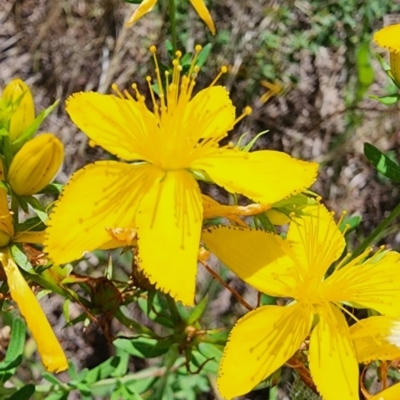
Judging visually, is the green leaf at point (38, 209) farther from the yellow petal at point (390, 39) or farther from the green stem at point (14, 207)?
the yellow petal at point (390, 39)

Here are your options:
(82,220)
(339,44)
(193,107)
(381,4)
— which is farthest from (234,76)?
(82,220)

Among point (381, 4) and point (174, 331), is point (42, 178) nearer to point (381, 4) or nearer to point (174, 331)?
point (174, 331)

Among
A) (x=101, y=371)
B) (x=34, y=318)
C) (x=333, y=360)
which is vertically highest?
(x=34, y=318)

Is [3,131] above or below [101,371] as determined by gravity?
above

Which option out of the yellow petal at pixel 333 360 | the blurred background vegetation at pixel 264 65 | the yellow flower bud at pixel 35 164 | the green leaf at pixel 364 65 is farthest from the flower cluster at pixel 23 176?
the blurred background vegetation at pixel 264 65

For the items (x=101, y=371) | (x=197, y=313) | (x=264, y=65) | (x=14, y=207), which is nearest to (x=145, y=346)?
(x=197, y=313)

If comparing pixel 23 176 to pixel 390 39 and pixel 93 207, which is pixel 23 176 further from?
pixel 390 39

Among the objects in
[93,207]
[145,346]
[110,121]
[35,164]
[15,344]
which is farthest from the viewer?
[145,346]
